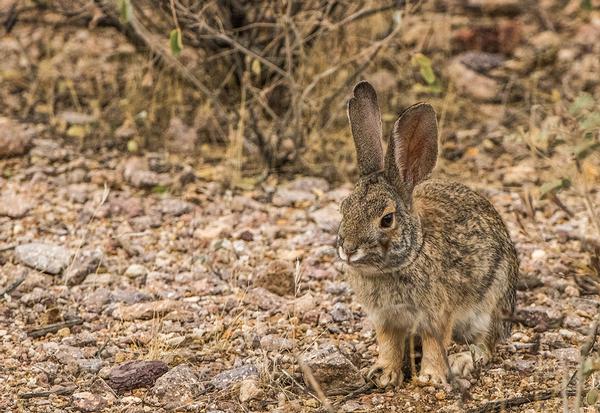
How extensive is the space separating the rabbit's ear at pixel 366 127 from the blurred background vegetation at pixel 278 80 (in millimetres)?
1538

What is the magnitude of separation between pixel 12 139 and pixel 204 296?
2.21 m

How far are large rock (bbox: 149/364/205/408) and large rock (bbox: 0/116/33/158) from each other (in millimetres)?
2913

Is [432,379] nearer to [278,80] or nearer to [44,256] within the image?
[44,256]

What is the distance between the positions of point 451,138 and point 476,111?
0.46 meters

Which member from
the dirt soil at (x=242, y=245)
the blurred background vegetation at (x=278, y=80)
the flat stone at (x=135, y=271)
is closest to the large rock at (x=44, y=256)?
the dirt soil at (x=242, y=245)

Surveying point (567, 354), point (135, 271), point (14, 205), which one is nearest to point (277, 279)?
point (135, 271)

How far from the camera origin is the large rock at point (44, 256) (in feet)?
18.7

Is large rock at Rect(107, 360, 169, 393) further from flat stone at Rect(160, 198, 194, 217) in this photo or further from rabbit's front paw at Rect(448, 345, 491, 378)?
flat stone at Rect(160, 198, 194, 217)

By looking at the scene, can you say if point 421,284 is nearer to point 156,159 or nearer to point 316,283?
point 316,283

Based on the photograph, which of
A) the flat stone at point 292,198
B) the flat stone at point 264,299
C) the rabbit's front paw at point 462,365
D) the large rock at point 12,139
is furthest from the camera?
the large rock at point 12,139

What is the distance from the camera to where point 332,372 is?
179 inches

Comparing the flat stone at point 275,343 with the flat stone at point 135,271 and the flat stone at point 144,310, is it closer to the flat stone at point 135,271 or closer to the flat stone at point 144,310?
the flat stone at point 144,310

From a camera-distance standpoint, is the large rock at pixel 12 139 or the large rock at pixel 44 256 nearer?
the large rock at pixel 44 256

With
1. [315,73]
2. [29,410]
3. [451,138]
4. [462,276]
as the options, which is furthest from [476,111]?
[29,410]
